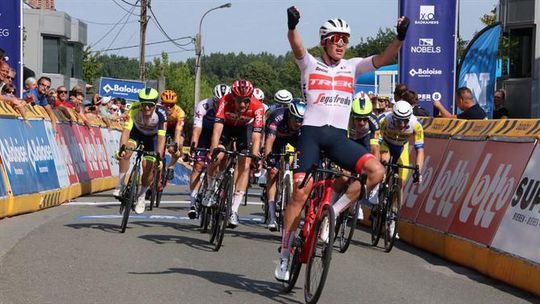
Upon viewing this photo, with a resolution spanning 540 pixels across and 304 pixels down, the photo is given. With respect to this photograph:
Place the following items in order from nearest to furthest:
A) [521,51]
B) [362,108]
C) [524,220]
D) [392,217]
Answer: [524,220], [362,108], [392,217], [521,51]

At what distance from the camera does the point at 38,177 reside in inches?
638

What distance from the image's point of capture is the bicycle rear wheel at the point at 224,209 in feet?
36.5

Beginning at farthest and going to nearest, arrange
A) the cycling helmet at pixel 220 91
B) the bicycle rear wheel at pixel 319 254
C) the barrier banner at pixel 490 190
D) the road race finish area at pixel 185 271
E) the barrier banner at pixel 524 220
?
the cycling helmet at pixel 220 91
the barrier banner at pixel 490 190
the barrier banner at pixel 524 220
the road race finish area at pixel 185 271
the bicycle rear wheel at pixel 319 254

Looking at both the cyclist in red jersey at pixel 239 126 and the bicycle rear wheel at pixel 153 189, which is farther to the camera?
the bicycle rear wheel at pixel 153 189

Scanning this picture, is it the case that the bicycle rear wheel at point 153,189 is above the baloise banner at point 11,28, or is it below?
below

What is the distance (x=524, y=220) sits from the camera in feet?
30.9

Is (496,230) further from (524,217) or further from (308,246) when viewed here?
(308,246)

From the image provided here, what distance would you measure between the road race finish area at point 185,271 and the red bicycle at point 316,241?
13.6 inches

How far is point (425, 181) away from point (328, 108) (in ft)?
16.7

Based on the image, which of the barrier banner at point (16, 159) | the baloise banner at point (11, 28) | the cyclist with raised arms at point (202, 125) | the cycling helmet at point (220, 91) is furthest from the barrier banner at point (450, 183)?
the baloise banner at point (11, 28)

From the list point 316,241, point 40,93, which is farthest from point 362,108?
point 40,93

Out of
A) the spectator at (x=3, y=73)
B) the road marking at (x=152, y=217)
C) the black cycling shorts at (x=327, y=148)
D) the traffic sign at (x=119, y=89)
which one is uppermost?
the traffic sign at (x=119, y=89)

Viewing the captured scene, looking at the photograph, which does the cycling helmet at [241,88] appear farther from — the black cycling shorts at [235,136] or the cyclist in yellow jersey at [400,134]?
the cyclist in yellow jersey at [400,134]

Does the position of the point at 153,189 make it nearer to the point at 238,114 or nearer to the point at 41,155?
the point at 41,155
